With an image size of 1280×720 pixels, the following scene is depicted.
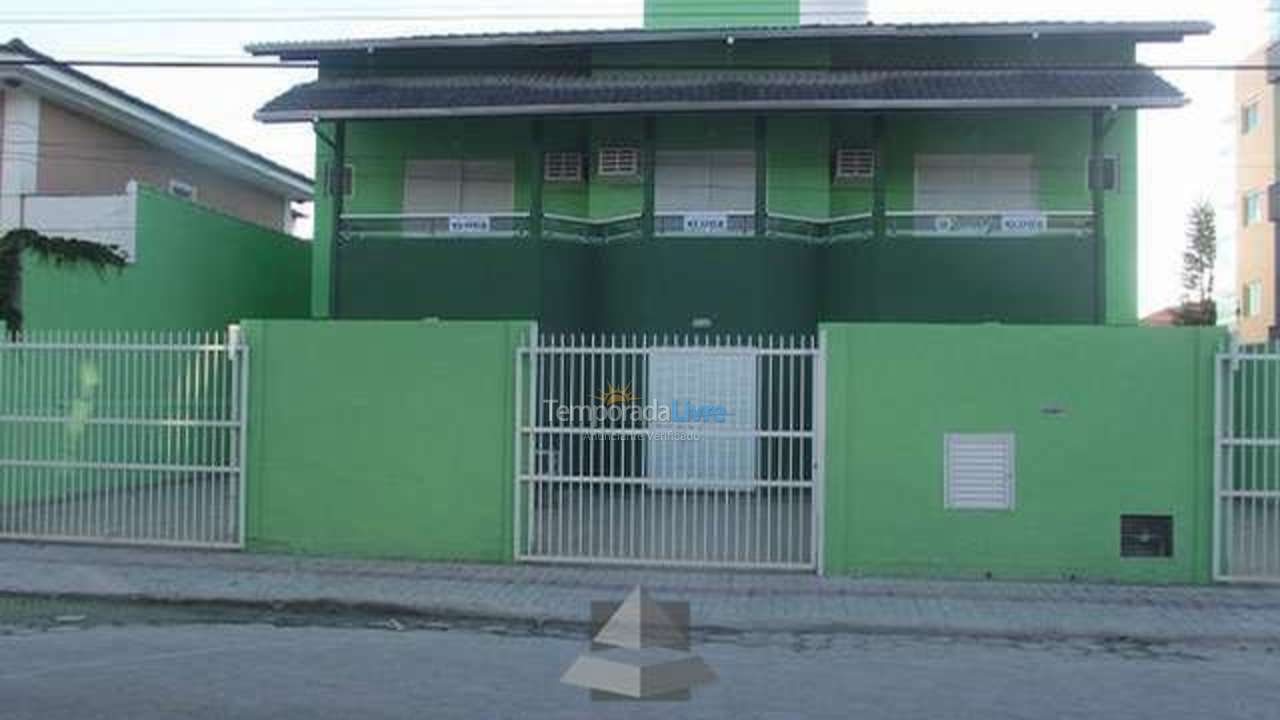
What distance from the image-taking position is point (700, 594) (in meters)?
11.8

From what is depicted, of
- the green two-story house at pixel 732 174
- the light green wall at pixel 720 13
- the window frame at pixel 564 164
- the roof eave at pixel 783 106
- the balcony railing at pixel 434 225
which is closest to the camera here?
the roof eave at pixel 783 106

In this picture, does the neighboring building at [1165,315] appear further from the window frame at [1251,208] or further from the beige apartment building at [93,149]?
the beige apartment building at [93,149]

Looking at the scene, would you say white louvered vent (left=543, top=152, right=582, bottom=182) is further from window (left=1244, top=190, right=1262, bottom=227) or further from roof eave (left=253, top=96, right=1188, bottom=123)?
window (left=1244, top=190, right=1262, bottom=227)

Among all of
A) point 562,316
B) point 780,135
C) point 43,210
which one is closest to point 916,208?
point 780,135

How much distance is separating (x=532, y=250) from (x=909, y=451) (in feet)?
30.0

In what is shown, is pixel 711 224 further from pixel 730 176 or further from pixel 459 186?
pixel 459 186

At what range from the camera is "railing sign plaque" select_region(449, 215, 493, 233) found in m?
21.1

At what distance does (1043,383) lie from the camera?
41.2 feet

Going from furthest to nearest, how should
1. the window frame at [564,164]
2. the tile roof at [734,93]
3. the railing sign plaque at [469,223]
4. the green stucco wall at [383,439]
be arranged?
1. the window frame at [564,164]
2. the railing sign plaque at [469,223]
3. the tile roof at [734,93]
4. the green stucco wall at [383,439]

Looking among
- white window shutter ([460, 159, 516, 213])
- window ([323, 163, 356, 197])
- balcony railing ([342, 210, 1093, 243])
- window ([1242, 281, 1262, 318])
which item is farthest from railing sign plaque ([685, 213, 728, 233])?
window ([1242, 281, 1262, 318])

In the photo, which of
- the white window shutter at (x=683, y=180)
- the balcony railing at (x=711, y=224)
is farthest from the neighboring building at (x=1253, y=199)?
the balcony railing at (x=711, y=224)

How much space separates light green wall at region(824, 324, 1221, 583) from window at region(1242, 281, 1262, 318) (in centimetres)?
3402

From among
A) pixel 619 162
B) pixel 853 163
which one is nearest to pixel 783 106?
pixel 853 163

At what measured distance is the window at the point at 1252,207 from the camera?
43.2m
